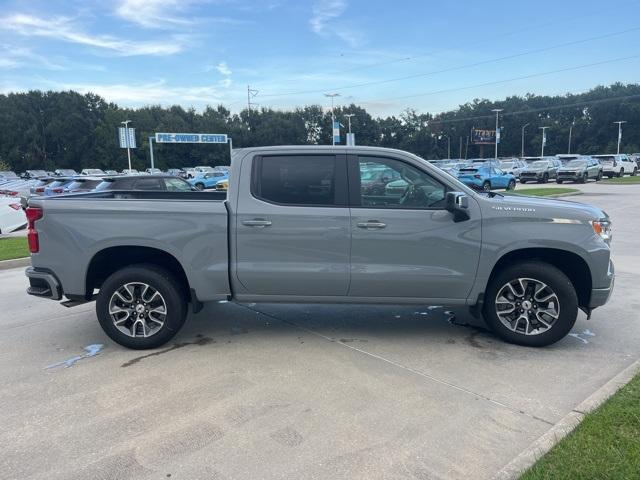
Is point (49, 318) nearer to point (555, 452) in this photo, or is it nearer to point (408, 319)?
point (408, 319)

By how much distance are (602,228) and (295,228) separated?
2.90m

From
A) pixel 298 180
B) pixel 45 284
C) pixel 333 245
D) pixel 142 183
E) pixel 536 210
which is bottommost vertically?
pixel 45 284

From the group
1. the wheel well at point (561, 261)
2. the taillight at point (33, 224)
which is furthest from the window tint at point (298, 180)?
the taillight at point (33, 224)

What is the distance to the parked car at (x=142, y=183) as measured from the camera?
45.3 feet

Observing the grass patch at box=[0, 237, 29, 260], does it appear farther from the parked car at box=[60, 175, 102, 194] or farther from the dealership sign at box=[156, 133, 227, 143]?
the dealership sign at box=[156, 133, 227, 143]

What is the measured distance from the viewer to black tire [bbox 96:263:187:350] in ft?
15.4

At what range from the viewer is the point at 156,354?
15.5 feet

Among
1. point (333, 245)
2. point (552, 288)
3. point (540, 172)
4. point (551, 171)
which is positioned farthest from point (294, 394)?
point (551, 171)

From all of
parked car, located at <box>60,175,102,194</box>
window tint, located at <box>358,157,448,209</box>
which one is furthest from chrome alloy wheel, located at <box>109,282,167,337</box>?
Answer: parked car, located at <box>60,175,102,194</box>

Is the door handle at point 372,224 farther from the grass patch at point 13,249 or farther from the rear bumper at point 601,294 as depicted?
the grass patch at point 13,249

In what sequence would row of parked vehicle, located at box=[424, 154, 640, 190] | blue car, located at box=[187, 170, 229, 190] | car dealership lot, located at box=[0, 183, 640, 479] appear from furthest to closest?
blue car, located at box=[187, 170, 229, 190] → row of parked vehicle, located at box=[424, 154, 640, 190] → car dealership lot, located at box=[0, 183, 640, 479]

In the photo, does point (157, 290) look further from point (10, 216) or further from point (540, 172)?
point (540, 172)

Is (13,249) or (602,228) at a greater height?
(602,228)

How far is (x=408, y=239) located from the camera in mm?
4551
